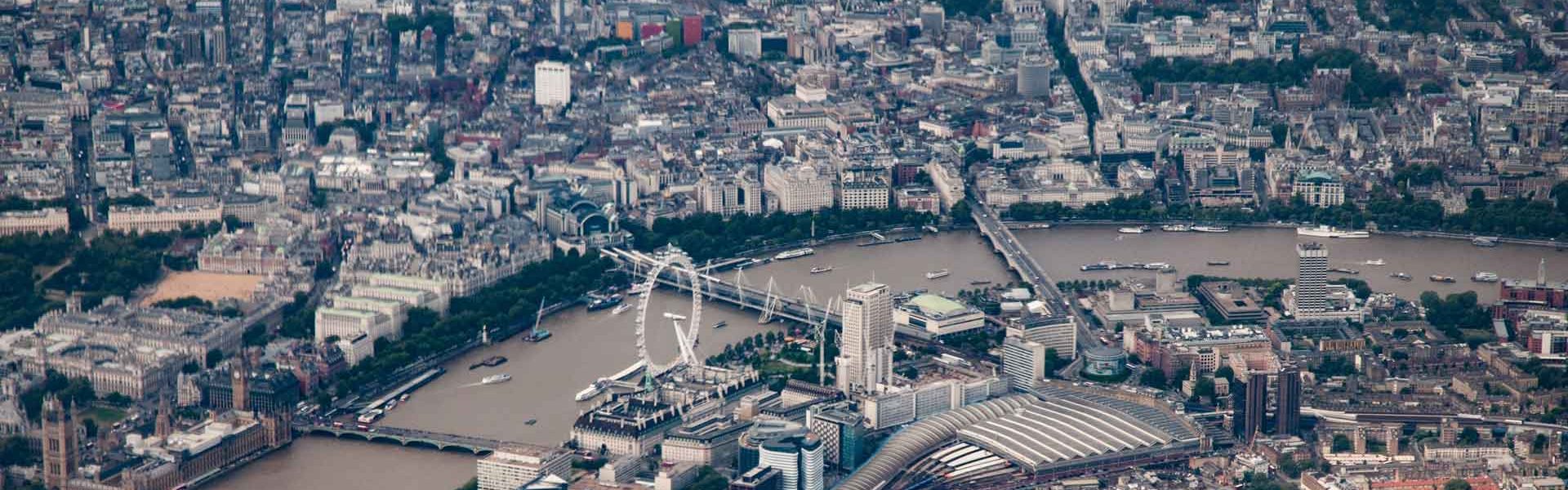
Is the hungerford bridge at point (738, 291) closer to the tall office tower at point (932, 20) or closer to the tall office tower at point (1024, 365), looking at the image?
the tall office tower at point (1024, 365)

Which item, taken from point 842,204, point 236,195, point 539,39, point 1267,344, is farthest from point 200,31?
point 1267,344

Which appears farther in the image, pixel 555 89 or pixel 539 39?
pixel 539 39

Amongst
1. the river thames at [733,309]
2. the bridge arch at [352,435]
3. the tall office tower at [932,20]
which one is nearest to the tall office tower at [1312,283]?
the river thames at [733,309]

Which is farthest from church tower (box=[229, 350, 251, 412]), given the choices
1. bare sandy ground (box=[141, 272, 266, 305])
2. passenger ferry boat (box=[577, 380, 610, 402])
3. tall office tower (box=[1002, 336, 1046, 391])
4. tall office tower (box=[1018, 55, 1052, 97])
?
tall office tower (box=[1018, 55, 1052, 97])

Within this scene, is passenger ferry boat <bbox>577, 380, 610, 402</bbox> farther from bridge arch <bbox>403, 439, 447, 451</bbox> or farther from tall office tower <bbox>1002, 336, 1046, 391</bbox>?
tall office tower <bbox>1002, 336, 1046, 391</bbox>

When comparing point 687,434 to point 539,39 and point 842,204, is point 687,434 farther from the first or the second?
point 539,39
